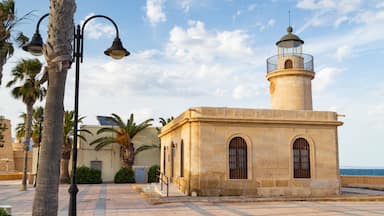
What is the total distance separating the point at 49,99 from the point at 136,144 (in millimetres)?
27739

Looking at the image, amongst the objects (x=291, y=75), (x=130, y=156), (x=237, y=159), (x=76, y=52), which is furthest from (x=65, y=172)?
(x=76, y=52)

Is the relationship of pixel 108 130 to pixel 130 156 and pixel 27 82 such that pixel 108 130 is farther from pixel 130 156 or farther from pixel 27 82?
pixel 27 82

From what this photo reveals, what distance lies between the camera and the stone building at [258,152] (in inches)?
731

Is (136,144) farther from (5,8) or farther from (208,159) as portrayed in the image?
(5,8)

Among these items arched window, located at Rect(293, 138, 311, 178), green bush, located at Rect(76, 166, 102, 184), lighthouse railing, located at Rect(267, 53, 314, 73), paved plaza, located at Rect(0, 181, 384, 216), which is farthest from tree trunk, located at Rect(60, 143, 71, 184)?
arched window, located at Rect(293, 138, 311, 178)

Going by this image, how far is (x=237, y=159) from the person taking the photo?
19.0 m

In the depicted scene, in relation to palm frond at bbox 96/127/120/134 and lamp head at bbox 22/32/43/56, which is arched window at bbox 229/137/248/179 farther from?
palm frond at bbox 96/127/120/134

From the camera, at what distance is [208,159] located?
18.5 m

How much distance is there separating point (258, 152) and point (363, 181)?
13737 millimetres

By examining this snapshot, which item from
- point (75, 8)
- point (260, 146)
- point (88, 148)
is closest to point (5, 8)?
point (75, 8)

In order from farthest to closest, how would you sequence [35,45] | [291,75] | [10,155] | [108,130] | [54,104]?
[10,155] < [108,130] < [291,75] < [35,45] < [54,104]

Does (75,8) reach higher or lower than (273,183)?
higher

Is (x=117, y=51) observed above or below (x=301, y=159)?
above

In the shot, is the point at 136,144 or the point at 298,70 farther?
the point at 136,144
